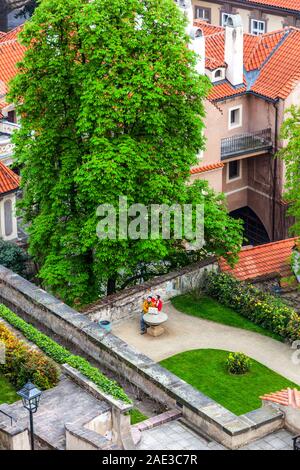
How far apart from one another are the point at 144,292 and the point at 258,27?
42434 mm

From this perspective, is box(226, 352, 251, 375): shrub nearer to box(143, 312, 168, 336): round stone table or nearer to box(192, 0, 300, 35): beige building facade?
box(143, 312, 168, 336): round stone table

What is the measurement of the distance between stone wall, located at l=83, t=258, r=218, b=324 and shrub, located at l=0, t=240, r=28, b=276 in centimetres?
1097

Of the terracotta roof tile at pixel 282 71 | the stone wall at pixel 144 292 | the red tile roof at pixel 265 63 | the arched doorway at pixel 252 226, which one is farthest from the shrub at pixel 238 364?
the arched doorway at pixel 252 226

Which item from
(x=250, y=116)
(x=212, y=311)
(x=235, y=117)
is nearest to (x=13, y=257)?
(x=212, y=311)

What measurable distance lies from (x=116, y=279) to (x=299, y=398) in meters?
17.6

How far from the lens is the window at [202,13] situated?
87.1 meters

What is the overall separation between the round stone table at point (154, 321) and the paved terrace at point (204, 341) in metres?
0.24

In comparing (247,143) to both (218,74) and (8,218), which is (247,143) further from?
(8,218)

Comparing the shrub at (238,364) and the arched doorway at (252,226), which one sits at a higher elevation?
the arched doorway at (252,226)

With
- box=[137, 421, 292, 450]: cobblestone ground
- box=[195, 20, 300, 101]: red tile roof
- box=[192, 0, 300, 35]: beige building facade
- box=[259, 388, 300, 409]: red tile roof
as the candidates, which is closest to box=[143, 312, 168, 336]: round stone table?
box=[137, 421, 292, 450]: cobblestone ground

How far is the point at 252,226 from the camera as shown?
68562 mm

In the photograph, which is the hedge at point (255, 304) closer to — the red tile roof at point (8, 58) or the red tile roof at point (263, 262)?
the red tile roof at point (263, 262)

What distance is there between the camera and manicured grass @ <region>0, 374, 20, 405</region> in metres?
34.6
